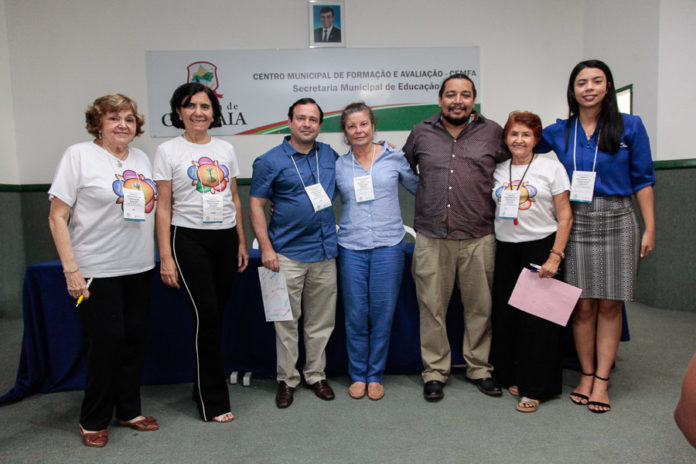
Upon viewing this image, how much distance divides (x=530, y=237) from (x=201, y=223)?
1.45 meters

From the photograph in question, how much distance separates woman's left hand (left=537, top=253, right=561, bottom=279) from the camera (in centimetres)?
196

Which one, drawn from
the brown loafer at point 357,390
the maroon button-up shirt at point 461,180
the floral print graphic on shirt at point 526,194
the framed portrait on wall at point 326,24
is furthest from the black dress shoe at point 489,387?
the framed portrait on wall at point 326,24

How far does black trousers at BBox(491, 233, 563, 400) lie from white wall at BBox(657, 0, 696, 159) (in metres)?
2.52

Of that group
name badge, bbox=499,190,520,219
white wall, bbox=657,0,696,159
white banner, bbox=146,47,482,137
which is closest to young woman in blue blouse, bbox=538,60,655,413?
name badge, bbox=499,190,520,219

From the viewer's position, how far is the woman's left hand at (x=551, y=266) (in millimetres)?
1965

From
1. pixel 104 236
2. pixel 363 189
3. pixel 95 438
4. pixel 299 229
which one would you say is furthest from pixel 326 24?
pixel 95 438

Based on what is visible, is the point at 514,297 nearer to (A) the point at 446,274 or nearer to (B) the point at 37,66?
(A) the point at 446,274

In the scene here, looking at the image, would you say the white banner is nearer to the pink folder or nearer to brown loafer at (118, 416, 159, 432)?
the pink folder

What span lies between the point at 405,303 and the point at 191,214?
1.19 metres

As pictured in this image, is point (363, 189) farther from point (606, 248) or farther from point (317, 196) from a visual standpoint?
point (606, 248)

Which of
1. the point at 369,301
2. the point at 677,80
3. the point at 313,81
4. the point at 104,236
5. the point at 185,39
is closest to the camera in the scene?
the point at 104,236

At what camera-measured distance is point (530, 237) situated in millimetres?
2012

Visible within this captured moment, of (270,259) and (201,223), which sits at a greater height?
(201,223)

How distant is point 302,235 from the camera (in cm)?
213
